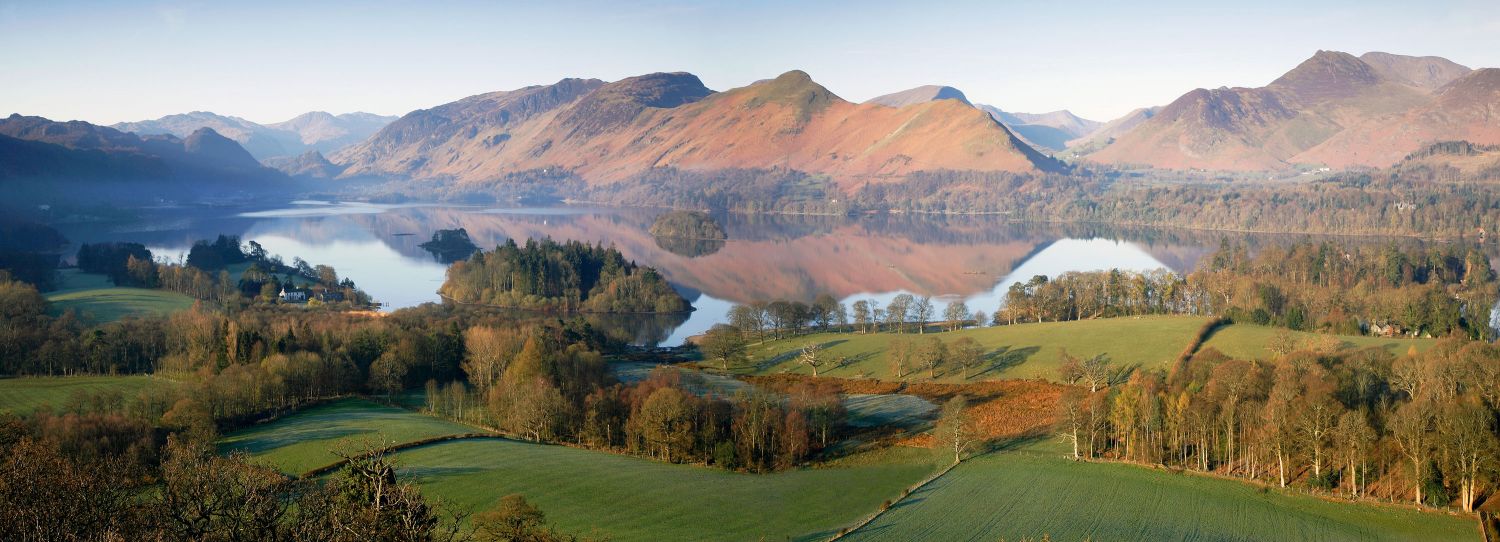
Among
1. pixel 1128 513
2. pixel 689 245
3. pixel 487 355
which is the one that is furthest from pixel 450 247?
pixel 1128 513

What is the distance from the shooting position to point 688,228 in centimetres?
13938

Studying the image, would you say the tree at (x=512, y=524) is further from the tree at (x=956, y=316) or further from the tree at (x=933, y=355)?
the tree at (x=956, y=316)

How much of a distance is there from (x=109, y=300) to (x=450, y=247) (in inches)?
2135

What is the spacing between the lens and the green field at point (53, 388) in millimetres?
33688

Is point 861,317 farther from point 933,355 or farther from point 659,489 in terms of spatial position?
point 659,489

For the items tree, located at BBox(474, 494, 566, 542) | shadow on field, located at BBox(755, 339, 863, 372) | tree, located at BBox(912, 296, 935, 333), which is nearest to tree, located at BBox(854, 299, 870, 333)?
tree, located at BBox(912, 296, 935, 333)

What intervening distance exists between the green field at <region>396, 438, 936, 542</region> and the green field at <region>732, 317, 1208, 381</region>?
49.9 feet

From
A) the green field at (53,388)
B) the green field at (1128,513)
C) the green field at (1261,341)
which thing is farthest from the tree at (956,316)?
the green field at (53,388)

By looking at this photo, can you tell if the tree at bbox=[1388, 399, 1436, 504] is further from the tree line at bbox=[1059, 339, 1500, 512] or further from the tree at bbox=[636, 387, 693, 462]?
the tree at bbox=[636, 387, 693, 462]

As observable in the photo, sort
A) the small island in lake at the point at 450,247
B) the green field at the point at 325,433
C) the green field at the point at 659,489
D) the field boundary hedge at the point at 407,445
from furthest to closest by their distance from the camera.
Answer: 1. the small island in lake at the point at 450,247
2. the green field at the point at 325,433
3. the field boundary hedge at the point at 407,445
4. the green field at the point at 659,489

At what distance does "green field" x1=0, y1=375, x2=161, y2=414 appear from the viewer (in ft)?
111

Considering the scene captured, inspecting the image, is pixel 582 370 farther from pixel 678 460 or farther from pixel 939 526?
pixel 939 526

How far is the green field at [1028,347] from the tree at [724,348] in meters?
0.92

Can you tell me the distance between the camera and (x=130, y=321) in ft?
165
